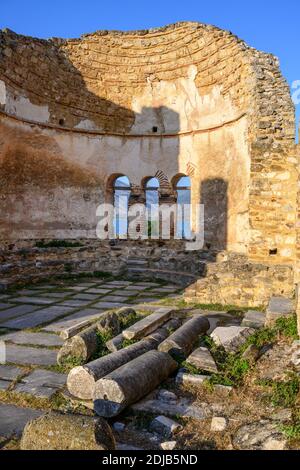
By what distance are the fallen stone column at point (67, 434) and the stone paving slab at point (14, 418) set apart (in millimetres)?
442

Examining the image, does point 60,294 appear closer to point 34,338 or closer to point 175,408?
point 34,338

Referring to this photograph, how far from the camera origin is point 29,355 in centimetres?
533

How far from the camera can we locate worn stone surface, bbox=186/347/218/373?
459cm

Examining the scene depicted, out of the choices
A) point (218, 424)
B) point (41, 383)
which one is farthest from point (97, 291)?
point (218, 424)

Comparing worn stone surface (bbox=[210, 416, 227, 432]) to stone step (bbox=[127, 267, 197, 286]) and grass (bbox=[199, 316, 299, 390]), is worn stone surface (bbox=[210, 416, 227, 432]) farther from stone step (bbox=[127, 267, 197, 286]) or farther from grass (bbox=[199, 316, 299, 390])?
stone step (bbox=[127, 267, 197, 286])

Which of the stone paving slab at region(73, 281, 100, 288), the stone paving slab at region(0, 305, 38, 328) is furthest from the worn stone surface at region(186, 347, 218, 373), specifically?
the stone paving slab at region(73, 281, 100, 288)

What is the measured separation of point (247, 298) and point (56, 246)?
7.40m

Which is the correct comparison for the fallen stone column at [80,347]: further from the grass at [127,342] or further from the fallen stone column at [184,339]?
the fallen stone column at [184,339]

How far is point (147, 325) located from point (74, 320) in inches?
70.3

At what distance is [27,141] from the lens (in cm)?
1305

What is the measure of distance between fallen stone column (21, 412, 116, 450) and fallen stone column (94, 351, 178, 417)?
0.66 m

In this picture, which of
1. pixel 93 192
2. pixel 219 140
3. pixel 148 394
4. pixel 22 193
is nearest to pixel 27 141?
pixel 22 193

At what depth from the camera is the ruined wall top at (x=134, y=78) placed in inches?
478
